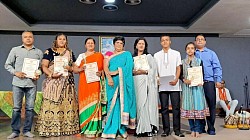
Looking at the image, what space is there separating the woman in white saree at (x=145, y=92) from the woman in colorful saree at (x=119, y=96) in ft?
0.34

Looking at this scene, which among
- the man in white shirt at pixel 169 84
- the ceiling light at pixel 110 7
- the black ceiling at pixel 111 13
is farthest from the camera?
the ceiling light at pixel 110 7

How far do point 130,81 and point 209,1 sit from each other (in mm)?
2330

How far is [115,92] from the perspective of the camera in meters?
3.24

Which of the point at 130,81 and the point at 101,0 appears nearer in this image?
the point at 130,81

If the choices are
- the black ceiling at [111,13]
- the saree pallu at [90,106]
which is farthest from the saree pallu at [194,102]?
the black ceiling at [111,13]

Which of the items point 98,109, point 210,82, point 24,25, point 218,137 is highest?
point 24,25

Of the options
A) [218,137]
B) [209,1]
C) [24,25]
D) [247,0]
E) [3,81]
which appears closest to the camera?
[218,137]

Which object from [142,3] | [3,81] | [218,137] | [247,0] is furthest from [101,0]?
[3,81]

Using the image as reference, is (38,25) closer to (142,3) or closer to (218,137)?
(142,3)

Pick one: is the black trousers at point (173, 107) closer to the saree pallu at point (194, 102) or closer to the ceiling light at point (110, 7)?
the saree pallu at point (194, 102)

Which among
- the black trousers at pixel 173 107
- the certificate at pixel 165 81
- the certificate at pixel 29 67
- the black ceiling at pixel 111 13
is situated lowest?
the black trousers at pixel 173 107

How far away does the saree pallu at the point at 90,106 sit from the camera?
3.30m

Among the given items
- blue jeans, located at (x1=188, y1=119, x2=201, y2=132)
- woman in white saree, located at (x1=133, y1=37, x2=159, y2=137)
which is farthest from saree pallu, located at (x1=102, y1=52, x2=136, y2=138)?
blue jeans, located at (x1=188, y1=119, x2=201, y2=132)

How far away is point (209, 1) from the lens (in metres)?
4.48
